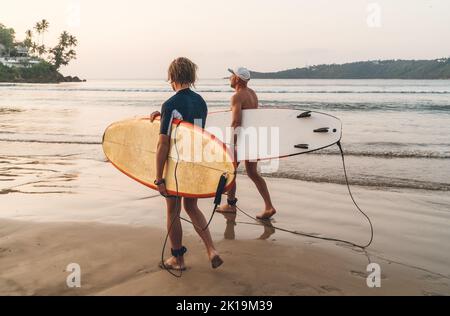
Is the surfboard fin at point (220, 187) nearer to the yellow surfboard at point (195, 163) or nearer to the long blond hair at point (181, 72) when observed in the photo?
the yellow surfboard at point (195, 163)

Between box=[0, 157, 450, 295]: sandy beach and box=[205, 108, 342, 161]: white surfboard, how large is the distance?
0.83 m

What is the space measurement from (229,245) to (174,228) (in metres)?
0.92

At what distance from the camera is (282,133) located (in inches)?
223

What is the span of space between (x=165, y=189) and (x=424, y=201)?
4318 mm

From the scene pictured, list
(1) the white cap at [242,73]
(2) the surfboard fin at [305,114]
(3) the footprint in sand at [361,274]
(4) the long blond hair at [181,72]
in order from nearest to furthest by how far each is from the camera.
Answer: (4) the long blond hair at [181,72] → (3) the footprint in sand at [361,274] → (1) the white cap at [242,73] → (2) the surfboard fin at [305,114]

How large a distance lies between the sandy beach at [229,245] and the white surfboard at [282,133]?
32.6 inches

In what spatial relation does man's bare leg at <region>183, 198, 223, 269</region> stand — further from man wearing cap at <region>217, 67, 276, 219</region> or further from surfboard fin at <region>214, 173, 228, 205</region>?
man wearing cap at <region>217, 67, 276, 219</region>

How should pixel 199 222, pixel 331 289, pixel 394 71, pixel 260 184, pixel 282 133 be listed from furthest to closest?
pixel 394 71
pixel 282 133
pixel 260 184
pixel 199 222
pixel 331 289

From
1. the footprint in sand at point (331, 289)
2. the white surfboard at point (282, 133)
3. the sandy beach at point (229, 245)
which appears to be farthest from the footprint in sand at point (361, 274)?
the white surfboard at point (282, 133)

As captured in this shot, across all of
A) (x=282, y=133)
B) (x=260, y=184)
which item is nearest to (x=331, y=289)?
(x=260, y=184)

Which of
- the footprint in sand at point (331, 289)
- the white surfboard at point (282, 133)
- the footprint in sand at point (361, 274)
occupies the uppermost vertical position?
the white surfboard at point (282, 133)

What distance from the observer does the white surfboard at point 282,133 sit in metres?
5.38

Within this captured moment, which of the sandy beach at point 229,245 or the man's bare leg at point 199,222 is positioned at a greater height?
the man's bare leg at point 199,222

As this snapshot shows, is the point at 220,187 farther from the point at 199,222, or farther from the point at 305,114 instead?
the point at 305,114
